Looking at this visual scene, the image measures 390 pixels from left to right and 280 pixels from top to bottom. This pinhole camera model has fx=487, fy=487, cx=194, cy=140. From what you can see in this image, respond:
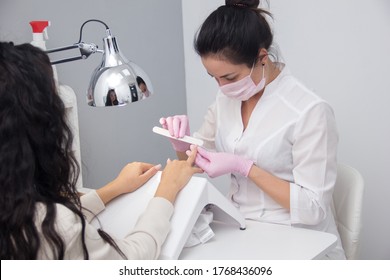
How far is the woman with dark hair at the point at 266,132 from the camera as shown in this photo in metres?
1.34

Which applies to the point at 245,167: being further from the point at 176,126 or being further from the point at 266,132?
the point at 176,126

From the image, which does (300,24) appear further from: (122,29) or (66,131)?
(66,131)

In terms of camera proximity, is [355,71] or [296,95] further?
[355,71]

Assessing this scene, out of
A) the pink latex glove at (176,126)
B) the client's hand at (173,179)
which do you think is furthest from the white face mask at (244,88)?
the client's hand at (173,179)

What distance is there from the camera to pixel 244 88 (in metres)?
1.43

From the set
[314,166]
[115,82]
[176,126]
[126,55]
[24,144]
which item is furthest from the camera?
[126,55]

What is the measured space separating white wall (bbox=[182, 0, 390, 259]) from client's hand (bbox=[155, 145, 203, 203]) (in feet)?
3.15

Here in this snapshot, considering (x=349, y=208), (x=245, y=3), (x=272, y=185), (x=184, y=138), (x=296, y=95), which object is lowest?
(x=349, y=208)

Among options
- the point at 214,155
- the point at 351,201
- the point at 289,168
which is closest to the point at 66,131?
the point at 214,155

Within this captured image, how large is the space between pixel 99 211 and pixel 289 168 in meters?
0.56

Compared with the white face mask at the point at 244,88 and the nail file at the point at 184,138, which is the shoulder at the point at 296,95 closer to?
the white face mask at the point at 244,88

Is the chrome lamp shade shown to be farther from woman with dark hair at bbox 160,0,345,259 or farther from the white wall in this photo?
the white wall

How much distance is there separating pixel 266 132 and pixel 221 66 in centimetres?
23

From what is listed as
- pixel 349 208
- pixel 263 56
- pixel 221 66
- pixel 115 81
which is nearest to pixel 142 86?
pixel 115 81
